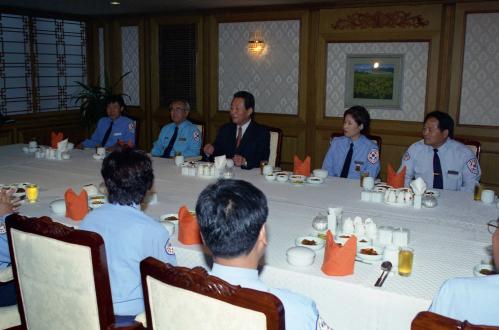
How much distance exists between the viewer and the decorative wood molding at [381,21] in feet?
18.8

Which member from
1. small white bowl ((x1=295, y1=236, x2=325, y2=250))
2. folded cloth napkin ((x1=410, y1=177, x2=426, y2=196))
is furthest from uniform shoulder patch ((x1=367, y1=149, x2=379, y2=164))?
small white bowl ((x1=295, y1=236, x2=325, y2=250))

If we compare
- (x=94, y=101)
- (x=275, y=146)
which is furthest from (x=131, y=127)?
(x=94, y=101)

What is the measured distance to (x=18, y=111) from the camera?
720cm

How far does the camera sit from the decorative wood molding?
5719 mm

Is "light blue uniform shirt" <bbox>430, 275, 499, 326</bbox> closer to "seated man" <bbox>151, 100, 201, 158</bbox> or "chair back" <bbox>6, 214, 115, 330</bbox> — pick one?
"chair back" <bbox>6, 214, 115, 330</bbox>

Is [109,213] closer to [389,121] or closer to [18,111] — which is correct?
[389,121]

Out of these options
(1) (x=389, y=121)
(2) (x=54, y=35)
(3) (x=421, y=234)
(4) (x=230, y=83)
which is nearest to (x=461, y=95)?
(1) (x=389, y=121)

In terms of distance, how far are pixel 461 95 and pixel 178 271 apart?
16.6 ft

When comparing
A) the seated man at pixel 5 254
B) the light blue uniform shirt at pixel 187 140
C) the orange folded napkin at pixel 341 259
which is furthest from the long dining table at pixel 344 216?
the light blue uniform shirt at pixel 187 140

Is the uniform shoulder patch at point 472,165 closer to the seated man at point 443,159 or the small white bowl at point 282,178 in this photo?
the seated man at point 443,159

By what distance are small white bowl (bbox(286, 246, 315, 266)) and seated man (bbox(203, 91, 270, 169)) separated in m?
2.44

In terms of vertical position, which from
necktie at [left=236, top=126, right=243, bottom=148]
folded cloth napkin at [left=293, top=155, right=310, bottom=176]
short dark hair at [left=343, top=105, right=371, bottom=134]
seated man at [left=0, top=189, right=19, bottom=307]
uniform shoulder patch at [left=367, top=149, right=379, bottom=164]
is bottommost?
seated man at [left=0, top=189, right=19, bottom=307]

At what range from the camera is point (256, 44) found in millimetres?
6754

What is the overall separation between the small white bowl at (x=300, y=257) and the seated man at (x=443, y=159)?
194cm
